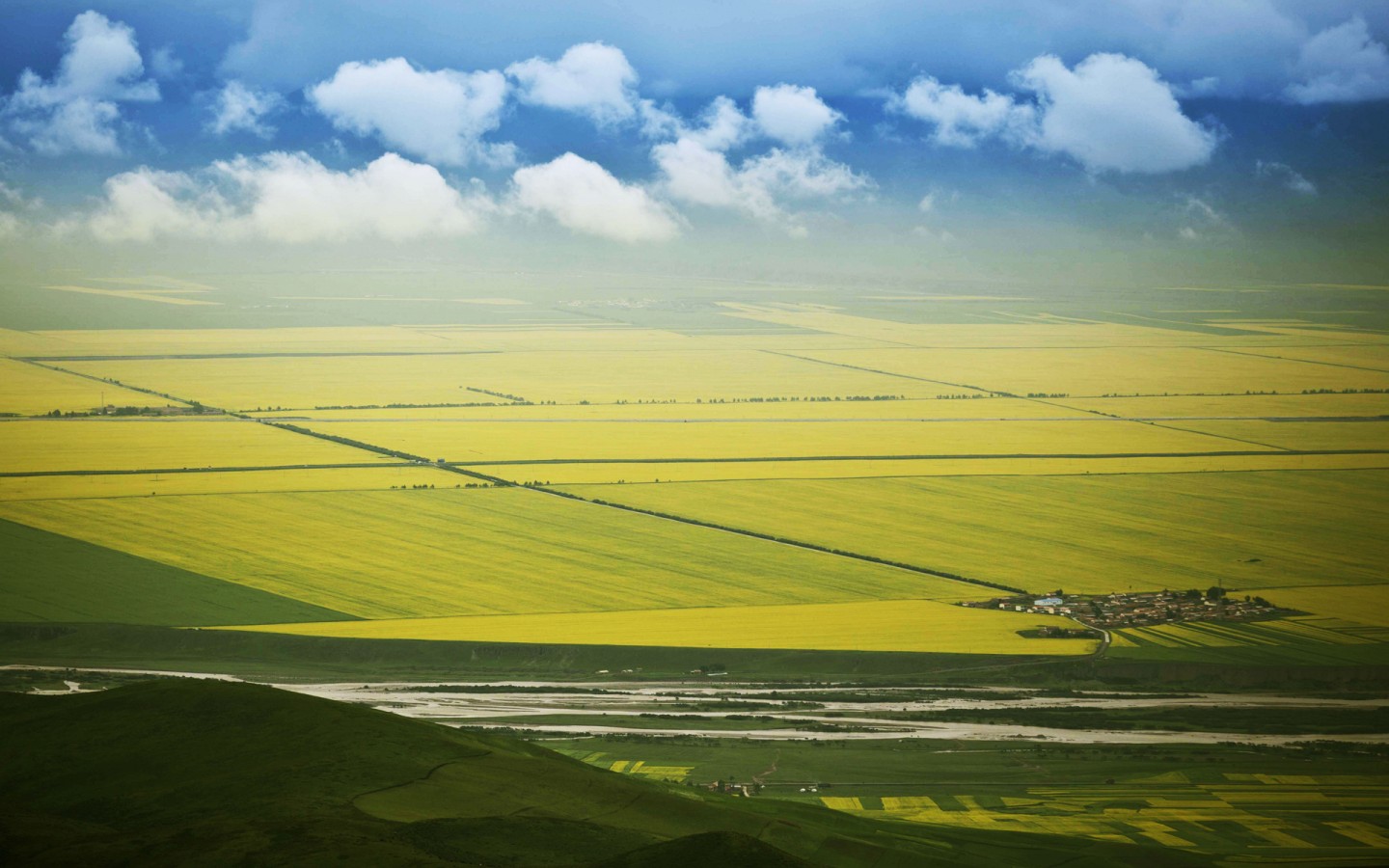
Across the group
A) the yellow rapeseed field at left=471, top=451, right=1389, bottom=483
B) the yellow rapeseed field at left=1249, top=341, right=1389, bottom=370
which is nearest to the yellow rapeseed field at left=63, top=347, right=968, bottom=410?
the yellow rapeseed field at left=471, top=451, right=1389, bottom=483

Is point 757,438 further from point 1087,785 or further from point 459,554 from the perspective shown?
point 1087,785

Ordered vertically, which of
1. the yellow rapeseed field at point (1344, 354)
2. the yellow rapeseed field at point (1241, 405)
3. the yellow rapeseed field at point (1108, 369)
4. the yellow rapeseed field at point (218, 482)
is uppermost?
the yellow rapeseed field at point (1344, 354)

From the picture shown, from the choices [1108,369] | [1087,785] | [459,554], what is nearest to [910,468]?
[459,554]

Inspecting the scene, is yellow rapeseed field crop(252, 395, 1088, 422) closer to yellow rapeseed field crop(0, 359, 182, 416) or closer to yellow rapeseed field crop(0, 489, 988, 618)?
yellow rapeseed field crop(0, 359, 182, 416)

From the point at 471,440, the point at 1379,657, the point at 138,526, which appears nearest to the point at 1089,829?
the point at 1379,657

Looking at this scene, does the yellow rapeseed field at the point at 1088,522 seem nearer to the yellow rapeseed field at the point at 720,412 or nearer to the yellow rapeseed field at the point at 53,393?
the yellow rapeseed field at the point at 720,412

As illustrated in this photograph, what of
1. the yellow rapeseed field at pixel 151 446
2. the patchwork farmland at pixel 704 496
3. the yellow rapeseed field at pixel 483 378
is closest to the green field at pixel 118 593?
the patchwork farmland at pixel 704 496
